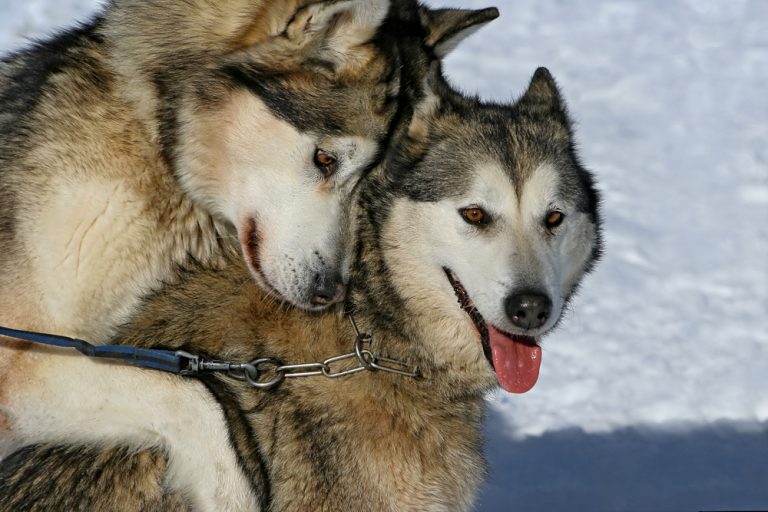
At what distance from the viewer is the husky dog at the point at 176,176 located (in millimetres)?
3199

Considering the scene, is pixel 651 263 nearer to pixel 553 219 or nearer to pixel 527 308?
pixel 553 219

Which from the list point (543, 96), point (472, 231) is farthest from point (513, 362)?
point (543, 96)

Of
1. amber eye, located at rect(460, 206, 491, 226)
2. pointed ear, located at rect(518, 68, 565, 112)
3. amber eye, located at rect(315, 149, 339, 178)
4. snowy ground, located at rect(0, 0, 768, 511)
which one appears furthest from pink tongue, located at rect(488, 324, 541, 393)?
pointed ear, located at rect(518, 68, 565, 112)

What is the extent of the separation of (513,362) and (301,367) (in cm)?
71

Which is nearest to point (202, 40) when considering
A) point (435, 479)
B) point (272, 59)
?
point (272, 59)

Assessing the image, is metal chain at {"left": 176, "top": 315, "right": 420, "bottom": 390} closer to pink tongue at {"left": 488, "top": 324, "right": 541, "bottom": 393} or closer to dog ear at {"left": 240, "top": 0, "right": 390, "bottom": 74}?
pink tongue at {"left": 488, "top": 324, "right": 541, "bottom": 393}

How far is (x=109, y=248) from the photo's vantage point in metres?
3.29

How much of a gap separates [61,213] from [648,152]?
199 inches

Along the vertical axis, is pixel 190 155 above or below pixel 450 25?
below

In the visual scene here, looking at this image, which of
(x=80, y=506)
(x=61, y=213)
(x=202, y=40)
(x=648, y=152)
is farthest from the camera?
(x=648, y=152)

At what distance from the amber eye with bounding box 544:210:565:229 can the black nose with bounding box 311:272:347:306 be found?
757 mm

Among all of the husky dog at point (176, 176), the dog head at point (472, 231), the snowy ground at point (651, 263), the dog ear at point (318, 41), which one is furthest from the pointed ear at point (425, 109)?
the snowy ground at point (651, 263)

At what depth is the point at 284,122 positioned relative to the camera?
3326mm

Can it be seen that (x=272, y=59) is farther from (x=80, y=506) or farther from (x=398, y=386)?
(x=80, y=506)
